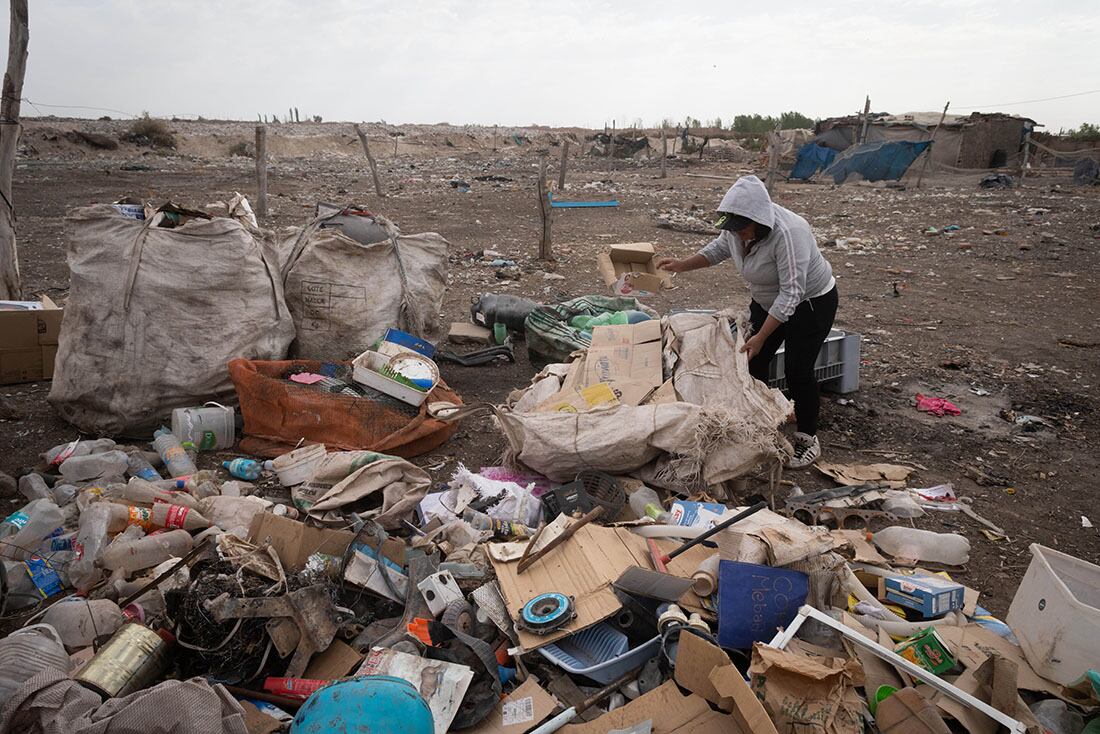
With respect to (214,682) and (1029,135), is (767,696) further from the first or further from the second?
(1029,135)

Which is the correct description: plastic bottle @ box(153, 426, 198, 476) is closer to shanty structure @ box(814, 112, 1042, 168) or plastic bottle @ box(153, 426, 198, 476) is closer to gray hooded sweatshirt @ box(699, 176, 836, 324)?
gray hooded sweatshirt @ box(699, 176, 836, 324)

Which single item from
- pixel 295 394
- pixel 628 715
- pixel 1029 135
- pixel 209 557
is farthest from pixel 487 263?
pixel 1029 135

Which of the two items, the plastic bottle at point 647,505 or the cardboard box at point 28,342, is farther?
the cardboard box at point 28,342

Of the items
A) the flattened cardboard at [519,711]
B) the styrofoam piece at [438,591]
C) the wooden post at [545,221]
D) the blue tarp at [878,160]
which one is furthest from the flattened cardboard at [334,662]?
the blue tarp at [878,160]

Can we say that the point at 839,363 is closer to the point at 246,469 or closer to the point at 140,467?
the point at 246,469

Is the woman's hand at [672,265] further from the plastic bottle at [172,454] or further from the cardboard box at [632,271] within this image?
the plastic bottle at [172,454]

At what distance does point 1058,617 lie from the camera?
1.96m

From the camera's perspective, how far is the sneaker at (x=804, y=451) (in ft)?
11.7

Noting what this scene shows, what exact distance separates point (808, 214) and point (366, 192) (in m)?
9.15

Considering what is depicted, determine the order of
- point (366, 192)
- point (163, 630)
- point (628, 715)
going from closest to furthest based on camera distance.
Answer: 1. point (628, 715)
2. point (163, 630)
3. point (366, 192)

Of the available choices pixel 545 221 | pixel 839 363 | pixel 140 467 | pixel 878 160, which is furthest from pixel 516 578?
pixel 878 160

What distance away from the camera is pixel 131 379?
3.66 metres

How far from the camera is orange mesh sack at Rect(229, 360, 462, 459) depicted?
3602 mm

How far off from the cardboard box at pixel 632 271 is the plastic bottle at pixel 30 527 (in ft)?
11.6
